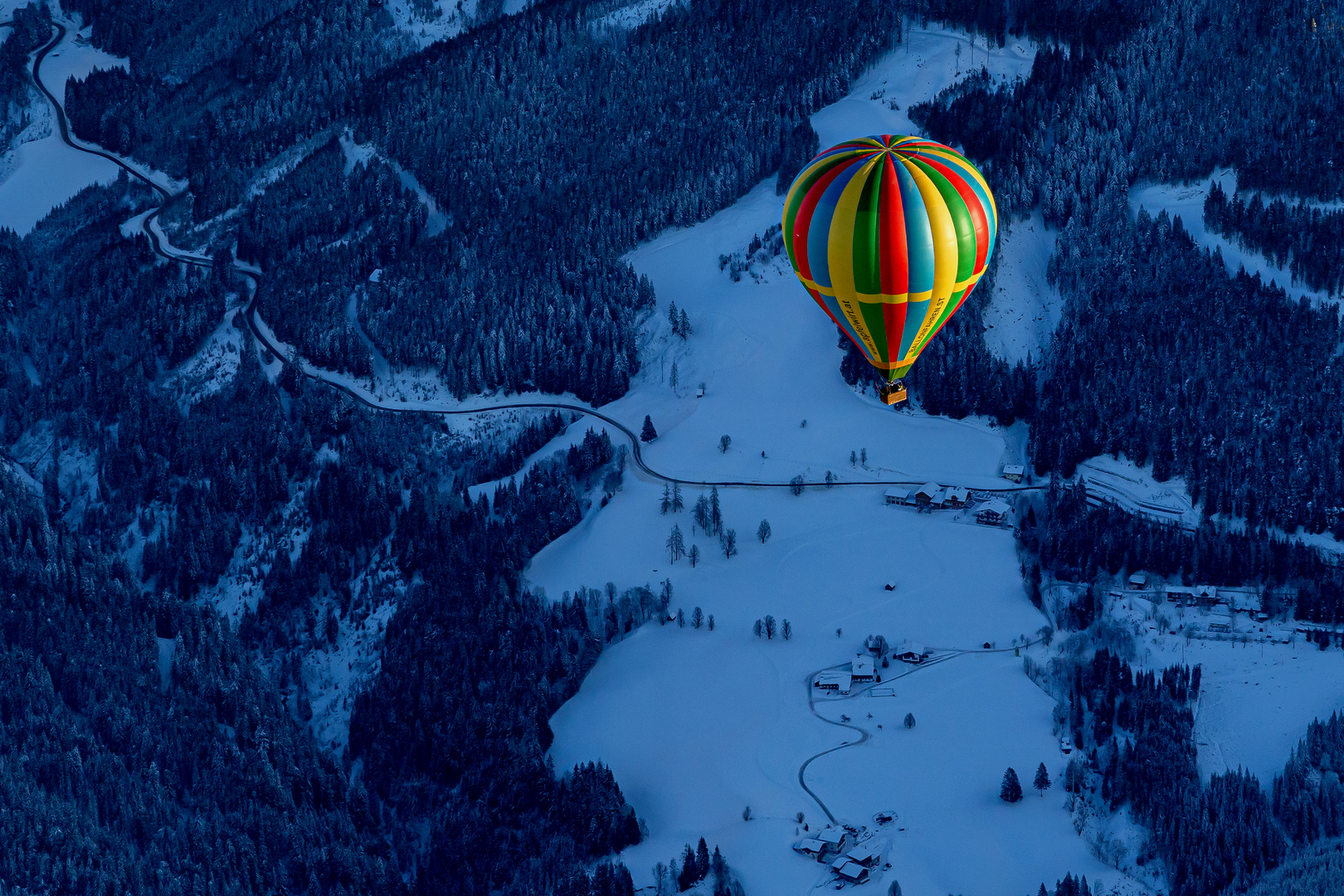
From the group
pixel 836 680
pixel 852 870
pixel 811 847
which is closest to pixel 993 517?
pixel 836 680

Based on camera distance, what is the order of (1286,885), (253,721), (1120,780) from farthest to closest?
1. (253,721)
2. (1120,780)
3. (1286,885)

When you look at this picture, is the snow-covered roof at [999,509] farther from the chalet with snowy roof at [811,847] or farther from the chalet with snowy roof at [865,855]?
the chalet with snowy roof at [865,855]

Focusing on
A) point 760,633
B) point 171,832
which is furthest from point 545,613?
point 171,832

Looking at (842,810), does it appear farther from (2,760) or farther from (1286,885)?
(2,760)

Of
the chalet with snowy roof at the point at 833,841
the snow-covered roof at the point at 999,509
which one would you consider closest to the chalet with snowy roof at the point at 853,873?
the chalet with snowy roof at the point at 833,841

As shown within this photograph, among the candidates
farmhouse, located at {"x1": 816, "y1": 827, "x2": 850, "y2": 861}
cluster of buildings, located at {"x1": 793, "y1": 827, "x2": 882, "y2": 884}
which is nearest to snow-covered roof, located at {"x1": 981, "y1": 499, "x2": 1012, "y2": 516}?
cluster of buildings, located at {"x1": 793, "y1": 827, "x2": 882, "y2": 884}

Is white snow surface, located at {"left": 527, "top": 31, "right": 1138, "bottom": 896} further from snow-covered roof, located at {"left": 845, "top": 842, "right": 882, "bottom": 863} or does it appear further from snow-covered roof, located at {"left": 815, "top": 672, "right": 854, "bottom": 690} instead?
snow-covered roof, located at {"left": 845, "top": 842, "right": 882, "bottom": 863}
